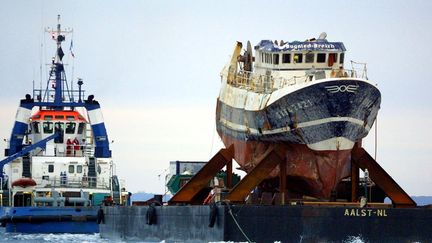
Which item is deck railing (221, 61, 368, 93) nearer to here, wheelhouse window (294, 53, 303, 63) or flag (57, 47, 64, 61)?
wheelhouse window (294, 53, 303, 63)

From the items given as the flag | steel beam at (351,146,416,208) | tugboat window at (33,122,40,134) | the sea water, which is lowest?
the sea water

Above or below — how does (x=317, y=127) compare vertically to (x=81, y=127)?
below

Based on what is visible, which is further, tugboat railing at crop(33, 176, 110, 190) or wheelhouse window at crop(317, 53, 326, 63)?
tugboat railing at crop(33, 176, 110, 190)

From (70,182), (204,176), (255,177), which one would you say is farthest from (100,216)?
(255,177)

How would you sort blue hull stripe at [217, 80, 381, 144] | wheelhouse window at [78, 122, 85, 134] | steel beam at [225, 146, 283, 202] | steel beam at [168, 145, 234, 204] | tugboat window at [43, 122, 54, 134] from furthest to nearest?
1. wheelhouse window at [78, 122, 85, 134]
2. tugboat window at [43, 122, 54, 134]
3. steel beam at [168, 145, 234, 204]
4. steel beam at [225, 146, 283, 202]
5. blue hull stripe at [217, 80, 381, 144]

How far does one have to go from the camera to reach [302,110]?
259 ft

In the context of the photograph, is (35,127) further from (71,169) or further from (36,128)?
(71,169)

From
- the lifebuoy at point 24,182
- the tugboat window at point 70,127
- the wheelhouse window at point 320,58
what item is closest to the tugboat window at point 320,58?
the wheelhouse window at point 320,58

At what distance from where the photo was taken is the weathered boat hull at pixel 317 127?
78250mm

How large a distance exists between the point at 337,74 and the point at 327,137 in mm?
2899

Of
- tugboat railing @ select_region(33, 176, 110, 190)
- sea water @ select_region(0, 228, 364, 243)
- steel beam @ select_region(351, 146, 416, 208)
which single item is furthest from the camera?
tugboat railing @ select_region(33, 176, 110, 190)

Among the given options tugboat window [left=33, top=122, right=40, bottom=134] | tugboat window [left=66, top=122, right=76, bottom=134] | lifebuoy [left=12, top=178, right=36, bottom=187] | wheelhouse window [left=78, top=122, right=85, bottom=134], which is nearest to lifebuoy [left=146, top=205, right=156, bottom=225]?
lifebuoy [left=12, top=178, right=36, bottom=187]

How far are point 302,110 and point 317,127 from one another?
3.20 ft

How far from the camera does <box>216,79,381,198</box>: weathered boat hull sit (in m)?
78.2
